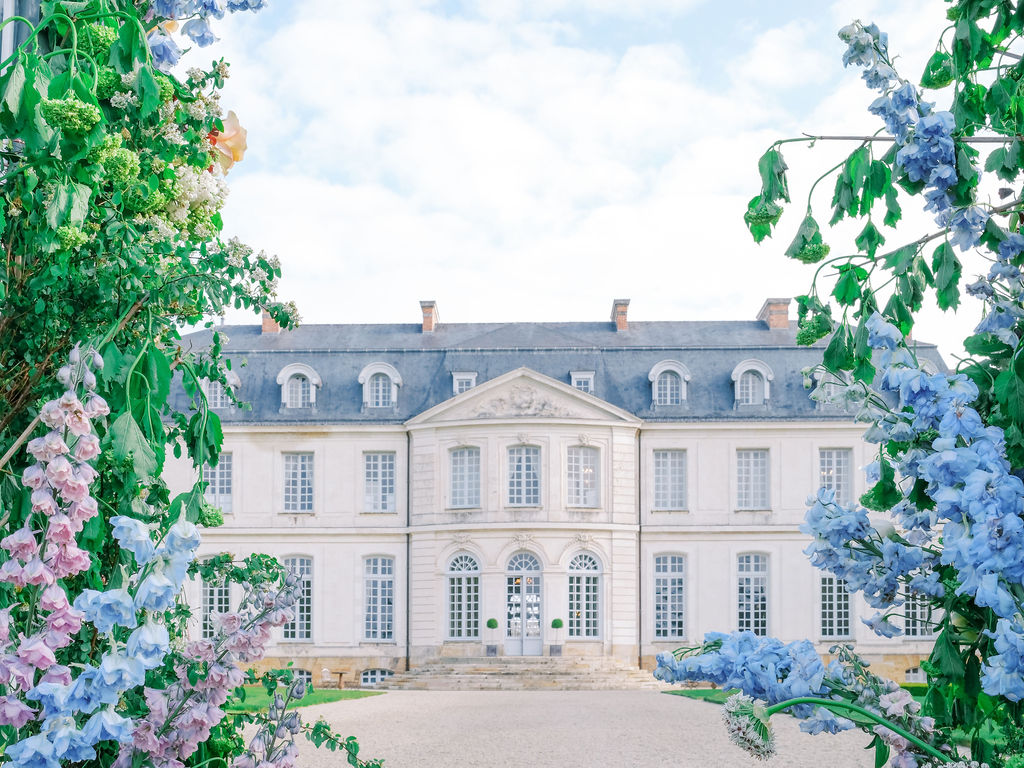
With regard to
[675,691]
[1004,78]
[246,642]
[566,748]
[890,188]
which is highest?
[1004,78]

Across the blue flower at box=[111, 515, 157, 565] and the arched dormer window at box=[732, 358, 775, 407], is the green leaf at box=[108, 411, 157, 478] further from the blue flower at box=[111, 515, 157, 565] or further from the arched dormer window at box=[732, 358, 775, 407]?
the arched dormer window at box=[732, 358, 775, 407]

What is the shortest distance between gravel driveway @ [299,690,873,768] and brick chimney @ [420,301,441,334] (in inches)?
454

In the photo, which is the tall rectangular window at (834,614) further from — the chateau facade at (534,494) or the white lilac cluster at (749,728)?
the white lilac cluster at (749,728)

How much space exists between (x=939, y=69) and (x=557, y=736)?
11.0 m

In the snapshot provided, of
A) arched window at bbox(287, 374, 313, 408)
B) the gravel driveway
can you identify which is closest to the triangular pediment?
arched window at bbox(287, 374, 313, 408)

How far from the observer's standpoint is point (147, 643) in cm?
204

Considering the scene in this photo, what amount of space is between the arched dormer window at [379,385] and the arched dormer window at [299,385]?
111cm

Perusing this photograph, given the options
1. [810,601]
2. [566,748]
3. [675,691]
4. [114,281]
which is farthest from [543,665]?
[114,281]

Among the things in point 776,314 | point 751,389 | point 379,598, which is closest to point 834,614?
point 751,389

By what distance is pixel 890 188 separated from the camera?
2500 millimetres

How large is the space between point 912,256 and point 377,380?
83.4 ft

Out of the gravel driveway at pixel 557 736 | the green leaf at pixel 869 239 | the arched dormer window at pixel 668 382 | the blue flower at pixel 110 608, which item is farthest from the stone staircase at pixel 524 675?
the blue flower at pixel 110 608

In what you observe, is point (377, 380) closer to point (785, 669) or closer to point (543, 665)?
point (543, 665)

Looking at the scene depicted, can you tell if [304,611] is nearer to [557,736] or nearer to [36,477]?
[557,736]
